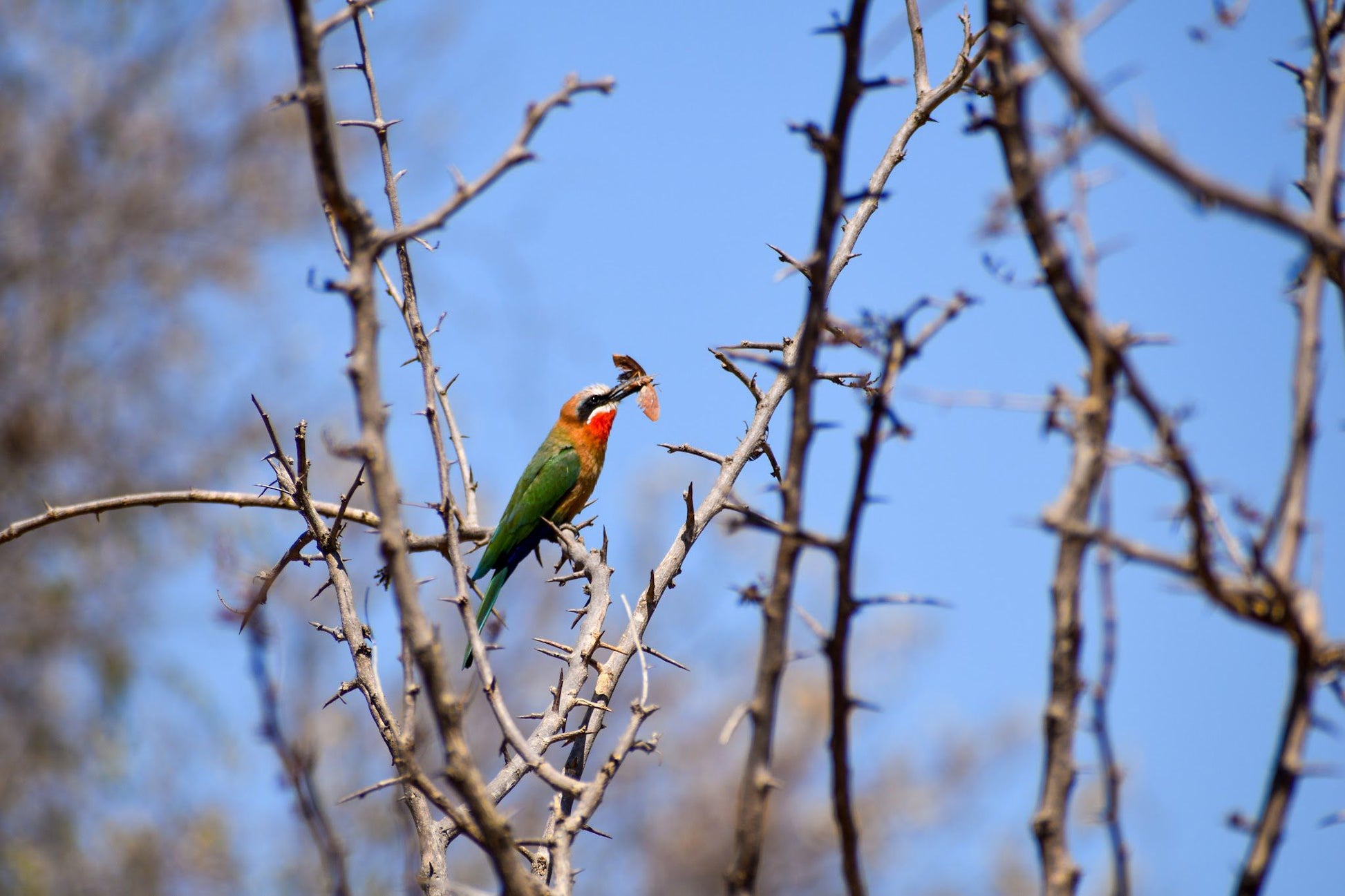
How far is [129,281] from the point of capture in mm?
Result: 15039

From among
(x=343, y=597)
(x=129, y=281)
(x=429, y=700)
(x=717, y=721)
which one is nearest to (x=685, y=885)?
(x=717, y=721)

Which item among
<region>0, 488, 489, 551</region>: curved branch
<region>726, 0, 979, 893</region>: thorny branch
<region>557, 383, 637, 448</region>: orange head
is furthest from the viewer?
<region>557, 383, 637, 448</region>: orange head

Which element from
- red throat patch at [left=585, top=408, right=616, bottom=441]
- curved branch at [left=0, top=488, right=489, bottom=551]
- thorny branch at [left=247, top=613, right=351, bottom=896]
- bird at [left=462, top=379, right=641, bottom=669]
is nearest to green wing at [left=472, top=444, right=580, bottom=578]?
bird at [left=462, top=379, right=641, bottom=669]

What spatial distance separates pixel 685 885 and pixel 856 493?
58.1ft

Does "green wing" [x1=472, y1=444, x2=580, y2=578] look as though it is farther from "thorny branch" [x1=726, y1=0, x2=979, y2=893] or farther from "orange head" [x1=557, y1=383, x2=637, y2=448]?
"thorny branch" [x1=726, y1=0, x2=979, y2=893]

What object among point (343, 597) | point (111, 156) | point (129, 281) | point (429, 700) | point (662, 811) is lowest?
point (429, 700)

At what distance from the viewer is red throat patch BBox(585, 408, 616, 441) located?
7102mm

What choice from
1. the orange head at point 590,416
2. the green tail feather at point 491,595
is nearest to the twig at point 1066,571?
the green tail feather at point 491,595

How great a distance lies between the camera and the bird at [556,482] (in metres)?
6.01

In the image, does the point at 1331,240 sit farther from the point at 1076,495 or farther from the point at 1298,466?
the point at 1076,495

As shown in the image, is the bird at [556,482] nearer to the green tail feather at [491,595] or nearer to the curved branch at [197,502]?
the green tail feather at [491,595]

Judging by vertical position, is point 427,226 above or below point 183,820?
below

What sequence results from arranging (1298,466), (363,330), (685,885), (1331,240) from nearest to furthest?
1. (1331,240)
2. (1298,466)
3. (363,330)
4. (685,885)

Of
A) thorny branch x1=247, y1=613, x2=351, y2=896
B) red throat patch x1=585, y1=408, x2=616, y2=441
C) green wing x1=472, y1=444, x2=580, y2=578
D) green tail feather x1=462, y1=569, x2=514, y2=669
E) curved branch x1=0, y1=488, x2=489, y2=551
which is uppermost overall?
red throat patch x1=585, y1=408, x2=616, y2=441
